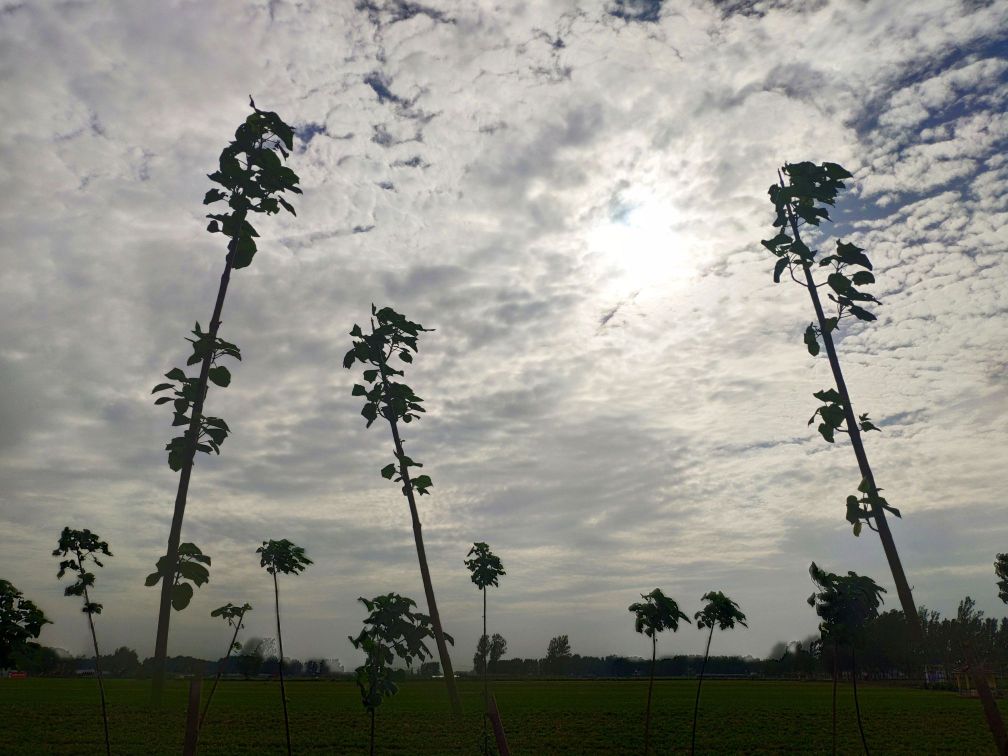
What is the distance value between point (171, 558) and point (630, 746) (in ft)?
86.0

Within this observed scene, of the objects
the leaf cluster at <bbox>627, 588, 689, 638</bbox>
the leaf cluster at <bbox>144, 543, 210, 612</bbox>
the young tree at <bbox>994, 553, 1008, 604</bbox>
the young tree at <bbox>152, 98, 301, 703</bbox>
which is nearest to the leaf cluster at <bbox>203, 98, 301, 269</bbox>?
the young tree at <bbox>152, 98, 301, 703</bbox>

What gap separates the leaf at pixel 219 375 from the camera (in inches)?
551

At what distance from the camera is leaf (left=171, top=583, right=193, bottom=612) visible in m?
12.7

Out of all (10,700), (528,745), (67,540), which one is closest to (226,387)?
(67,540)

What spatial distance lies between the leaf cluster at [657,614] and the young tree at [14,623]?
13.3m

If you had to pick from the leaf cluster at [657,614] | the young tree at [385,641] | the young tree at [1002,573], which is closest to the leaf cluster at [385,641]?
the young tree at [385,641]

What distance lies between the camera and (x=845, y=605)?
1611 cm

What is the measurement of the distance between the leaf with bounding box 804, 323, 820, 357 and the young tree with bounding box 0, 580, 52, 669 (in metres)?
13.4

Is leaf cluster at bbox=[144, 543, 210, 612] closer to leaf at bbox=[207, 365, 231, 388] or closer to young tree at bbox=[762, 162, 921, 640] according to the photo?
leaf at bbox=[207, 365, 231, 388]

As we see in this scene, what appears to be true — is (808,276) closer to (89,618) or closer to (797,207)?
(797,207)

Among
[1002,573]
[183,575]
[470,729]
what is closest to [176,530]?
[183,575]

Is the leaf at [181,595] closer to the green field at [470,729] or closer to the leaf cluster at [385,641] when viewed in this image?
the leaf cluster at [385,641]

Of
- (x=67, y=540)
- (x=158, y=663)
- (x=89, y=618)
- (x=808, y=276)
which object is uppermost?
(x=808, y=276)

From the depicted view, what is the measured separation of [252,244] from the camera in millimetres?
14938
